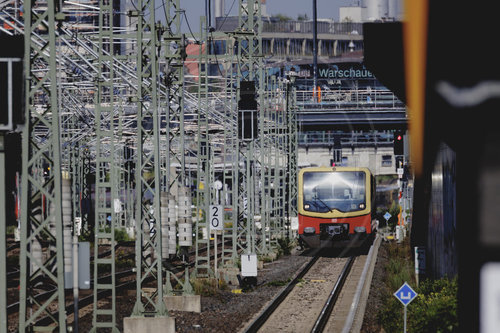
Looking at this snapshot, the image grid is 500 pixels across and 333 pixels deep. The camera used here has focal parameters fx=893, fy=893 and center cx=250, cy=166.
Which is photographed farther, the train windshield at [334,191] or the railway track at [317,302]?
the train windshield at [334,191]

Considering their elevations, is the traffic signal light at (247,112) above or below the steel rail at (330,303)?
above

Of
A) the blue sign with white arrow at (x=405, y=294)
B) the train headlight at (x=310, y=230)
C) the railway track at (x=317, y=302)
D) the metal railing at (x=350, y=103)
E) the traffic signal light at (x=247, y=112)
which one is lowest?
the railway track at (x=317, y=302)

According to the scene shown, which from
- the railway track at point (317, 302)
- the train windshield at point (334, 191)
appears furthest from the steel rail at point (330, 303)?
the train windshield at point (334, 191)

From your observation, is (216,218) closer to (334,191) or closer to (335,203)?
(334,191)

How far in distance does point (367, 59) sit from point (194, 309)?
13.0m

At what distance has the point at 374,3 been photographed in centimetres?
462

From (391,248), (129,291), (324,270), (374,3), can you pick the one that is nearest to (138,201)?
(129,291)

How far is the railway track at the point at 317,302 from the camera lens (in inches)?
760

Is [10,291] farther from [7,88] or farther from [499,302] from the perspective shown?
[499,302]

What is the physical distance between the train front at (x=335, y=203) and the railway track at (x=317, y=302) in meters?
1.26

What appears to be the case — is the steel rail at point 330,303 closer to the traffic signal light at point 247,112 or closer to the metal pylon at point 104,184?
the metal pylon at point 104,184

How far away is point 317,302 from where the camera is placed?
23.6 meters

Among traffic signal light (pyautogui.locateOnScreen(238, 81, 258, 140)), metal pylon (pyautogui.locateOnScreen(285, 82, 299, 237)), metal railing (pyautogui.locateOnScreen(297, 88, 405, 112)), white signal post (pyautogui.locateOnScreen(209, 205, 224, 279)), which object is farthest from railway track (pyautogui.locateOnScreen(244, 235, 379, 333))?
metal railing (pyautogui.locateOnScreen(297, 88, 405, 112))

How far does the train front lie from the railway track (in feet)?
4.12
